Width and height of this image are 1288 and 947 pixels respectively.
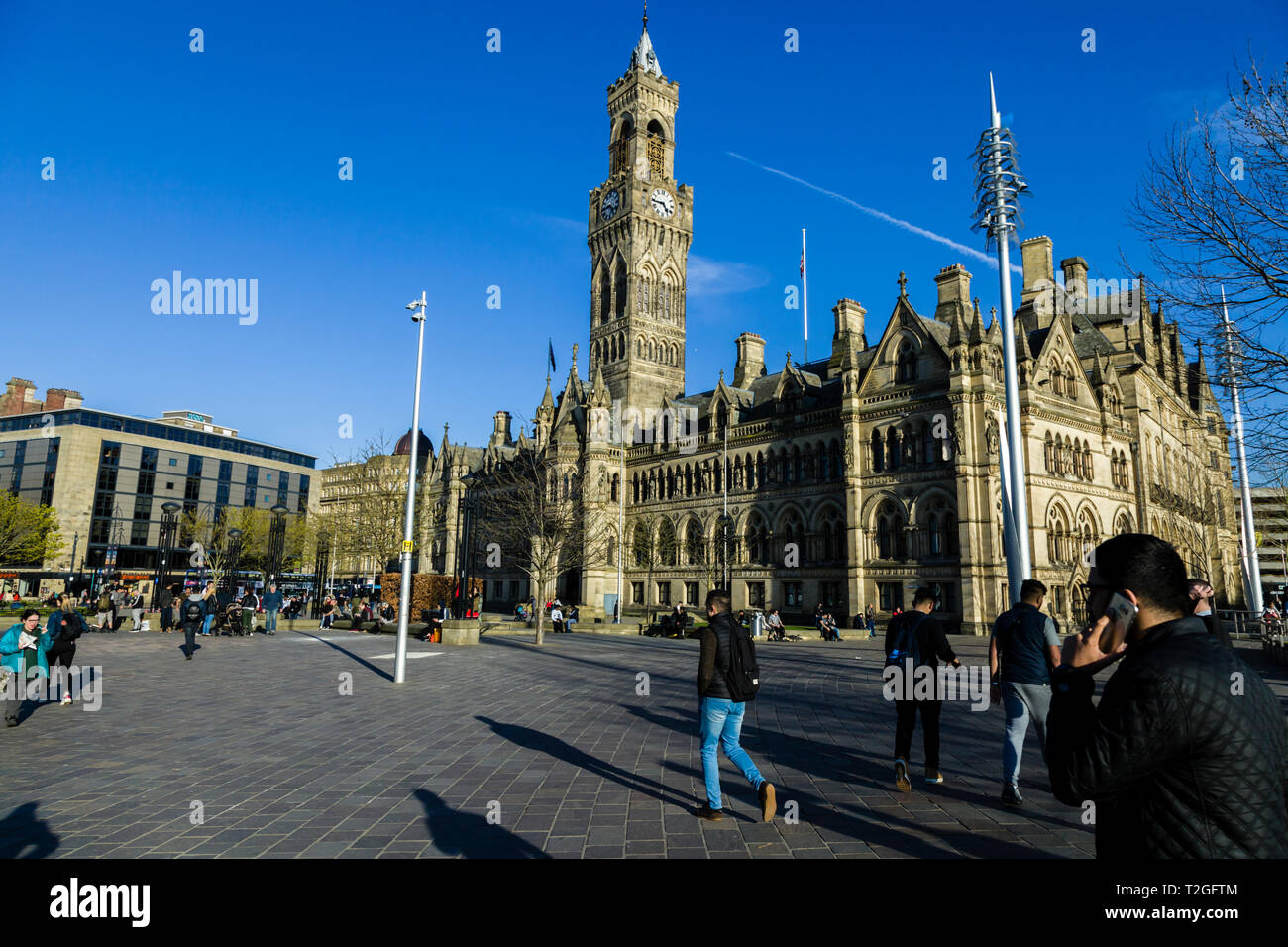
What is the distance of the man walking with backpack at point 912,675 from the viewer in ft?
24.7

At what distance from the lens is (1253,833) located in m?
2.29

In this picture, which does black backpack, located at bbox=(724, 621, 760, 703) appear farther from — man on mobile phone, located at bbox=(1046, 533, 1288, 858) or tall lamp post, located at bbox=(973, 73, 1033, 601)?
tall lamp post, located at bbox=(973, 73, 1033, 601)

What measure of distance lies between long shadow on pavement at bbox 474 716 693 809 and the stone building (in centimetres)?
2343

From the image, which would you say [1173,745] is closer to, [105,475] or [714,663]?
[714,663]

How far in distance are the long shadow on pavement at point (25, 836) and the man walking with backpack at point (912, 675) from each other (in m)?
7.35

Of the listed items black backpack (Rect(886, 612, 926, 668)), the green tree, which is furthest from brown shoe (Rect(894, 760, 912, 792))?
the green tree

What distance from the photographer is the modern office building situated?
76.4 metres

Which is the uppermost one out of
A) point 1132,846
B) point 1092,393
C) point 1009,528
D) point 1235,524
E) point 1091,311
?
point 1091,311

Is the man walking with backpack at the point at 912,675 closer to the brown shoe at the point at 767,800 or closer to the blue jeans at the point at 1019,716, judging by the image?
the blue jeans at the point at 1019,716

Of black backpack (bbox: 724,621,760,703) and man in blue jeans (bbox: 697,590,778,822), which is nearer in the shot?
man in blue jeans (bbox: 697,590,778,822)
